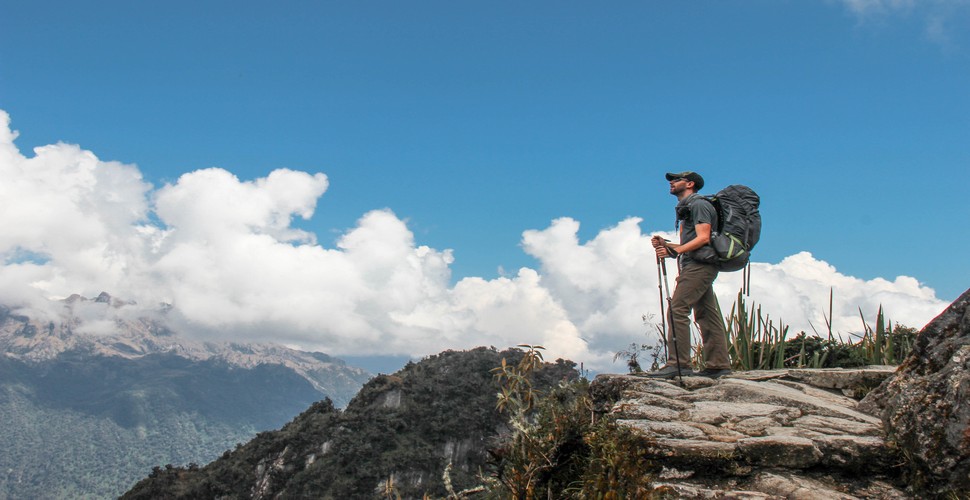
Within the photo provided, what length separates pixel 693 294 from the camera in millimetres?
6191

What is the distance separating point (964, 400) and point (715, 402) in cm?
161

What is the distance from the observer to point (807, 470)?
396cm

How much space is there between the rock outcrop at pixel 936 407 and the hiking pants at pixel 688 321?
5.08 feet

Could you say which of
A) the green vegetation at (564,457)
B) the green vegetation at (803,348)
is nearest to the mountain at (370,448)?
the green vegetation at (803,348)

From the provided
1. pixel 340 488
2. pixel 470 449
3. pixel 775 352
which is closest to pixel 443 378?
pixel 470 449

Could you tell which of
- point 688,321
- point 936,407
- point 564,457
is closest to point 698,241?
point 688,321

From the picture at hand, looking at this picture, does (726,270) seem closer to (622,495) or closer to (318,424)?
(622,495)

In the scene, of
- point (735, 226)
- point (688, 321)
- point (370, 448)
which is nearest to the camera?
point (688, 321)

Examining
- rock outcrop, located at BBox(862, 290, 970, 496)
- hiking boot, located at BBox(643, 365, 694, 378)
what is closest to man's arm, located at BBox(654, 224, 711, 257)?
hiking boot, located at BBox(643, 365, 694, 378)

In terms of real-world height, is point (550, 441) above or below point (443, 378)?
below

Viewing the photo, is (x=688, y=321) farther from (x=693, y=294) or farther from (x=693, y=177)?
(x=693, y=177)

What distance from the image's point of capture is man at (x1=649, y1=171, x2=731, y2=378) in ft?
19.8

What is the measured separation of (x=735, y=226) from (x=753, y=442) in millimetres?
2875

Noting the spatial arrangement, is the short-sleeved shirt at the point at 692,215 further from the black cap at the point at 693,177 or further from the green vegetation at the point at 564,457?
the green vegetation at the point at 564,457
